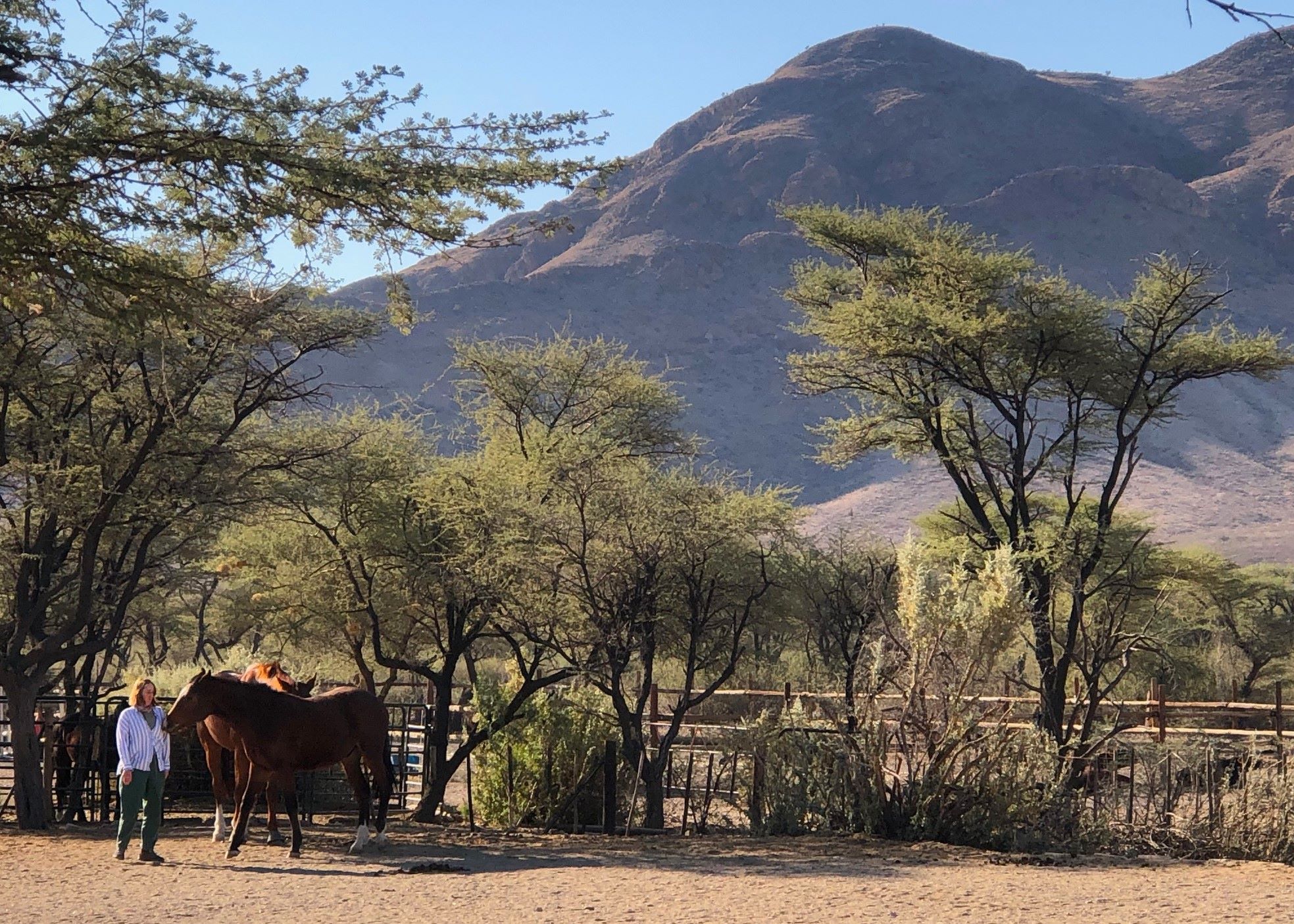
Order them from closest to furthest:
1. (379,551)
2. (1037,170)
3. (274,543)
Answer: (379,551), (274,543), (1037,170)

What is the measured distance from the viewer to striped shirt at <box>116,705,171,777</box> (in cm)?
1230

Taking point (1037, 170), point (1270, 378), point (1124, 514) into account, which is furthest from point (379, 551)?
point (1037, 170)

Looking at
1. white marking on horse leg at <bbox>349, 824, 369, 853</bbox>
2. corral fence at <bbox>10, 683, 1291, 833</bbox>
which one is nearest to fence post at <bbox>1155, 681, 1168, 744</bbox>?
corral fence at <bbox>10, 683, 1291, 833</bbox>

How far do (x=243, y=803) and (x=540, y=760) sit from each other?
5.10m

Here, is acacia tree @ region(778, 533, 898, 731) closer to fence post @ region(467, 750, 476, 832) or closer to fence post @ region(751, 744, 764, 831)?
fence post @ region(751, 744, 764, 831)

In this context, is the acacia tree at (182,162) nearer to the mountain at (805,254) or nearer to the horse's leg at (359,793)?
the horse's leg at (359,793)

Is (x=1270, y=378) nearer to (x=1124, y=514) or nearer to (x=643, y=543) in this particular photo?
(x=643, y=543)

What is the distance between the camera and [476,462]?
72.5 ft

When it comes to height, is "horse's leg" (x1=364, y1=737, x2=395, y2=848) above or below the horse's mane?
below

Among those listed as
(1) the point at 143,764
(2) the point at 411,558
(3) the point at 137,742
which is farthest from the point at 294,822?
(2) the point at 411,558

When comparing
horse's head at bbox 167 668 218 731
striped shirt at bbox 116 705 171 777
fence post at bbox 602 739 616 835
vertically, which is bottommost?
fence post at bbox 602 739 616 835

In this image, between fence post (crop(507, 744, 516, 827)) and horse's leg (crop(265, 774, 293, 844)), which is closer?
horse's leg (crop(265, 774, 293, 844))

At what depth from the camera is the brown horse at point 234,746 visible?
13508 mm

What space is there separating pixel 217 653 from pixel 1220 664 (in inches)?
1287
